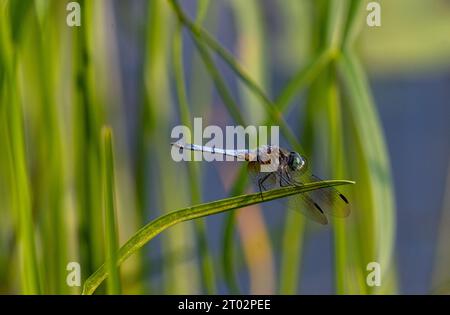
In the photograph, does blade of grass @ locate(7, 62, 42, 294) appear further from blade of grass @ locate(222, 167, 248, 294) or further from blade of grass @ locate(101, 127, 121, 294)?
blade of grass @ locate(222, 167, 248, 294)

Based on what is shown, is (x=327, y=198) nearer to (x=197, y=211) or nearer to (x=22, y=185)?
(x=197, y=211)

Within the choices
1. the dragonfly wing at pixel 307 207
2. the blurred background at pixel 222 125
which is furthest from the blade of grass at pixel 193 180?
the dragonfly wing at pixel 307 207

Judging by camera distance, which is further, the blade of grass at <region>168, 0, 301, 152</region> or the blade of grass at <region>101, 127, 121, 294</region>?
the blade of grass at <region>168, 0, 301, 152</region>

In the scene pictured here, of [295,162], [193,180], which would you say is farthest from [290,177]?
[193,180]

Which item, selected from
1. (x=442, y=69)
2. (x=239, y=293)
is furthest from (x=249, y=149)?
(x=442, y=69)

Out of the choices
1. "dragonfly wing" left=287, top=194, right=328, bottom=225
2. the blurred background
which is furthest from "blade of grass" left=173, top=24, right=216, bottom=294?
"dragonfly wing" left=287, top=194, right=328, bottom=225

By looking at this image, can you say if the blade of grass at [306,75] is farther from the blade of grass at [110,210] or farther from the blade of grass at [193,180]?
the blade of grass at [110,210]

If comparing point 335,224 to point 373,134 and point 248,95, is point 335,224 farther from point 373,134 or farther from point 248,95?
point 248,95
